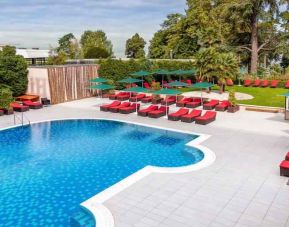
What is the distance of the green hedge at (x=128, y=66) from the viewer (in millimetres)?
37281

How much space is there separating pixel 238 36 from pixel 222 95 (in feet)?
76.1

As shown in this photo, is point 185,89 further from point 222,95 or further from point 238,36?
point 238,36

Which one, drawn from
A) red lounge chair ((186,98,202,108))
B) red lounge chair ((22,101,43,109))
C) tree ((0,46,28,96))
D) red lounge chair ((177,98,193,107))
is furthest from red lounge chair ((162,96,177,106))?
tree ((0,46,28,96))

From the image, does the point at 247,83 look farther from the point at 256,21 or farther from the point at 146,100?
the point at 146,100

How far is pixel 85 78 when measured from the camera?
3562cm

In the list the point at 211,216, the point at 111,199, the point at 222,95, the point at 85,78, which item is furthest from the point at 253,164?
the point at 85,78

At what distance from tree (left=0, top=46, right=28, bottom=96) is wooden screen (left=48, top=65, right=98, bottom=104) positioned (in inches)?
112

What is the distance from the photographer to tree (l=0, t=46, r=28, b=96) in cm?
3130

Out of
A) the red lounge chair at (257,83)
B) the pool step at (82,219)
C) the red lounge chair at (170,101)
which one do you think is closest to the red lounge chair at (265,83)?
the red lounge chair at (257,83)

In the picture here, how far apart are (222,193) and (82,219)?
5.35m

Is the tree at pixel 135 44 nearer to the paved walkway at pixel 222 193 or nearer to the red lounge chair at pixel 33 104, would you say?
the red lounge chair at pixel 33 104

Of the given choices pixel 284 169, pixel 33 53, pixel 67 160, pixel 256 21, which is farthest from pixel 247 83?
pixel 33 53

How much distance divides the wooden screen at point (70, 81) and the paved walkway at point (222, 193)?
18271 millimetres

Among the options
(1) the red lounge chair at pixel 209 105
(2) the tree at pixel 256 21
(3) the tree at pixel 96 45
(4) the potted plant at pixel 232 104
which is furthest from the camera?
(3) the tree at pixel 96 45
